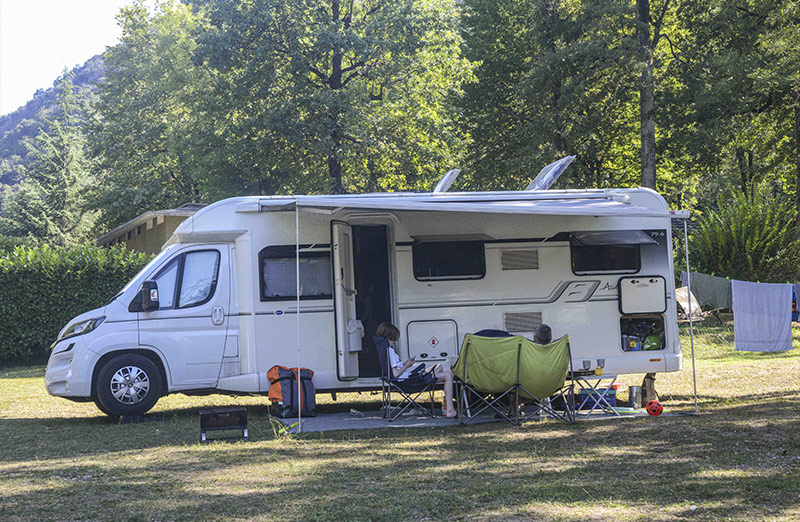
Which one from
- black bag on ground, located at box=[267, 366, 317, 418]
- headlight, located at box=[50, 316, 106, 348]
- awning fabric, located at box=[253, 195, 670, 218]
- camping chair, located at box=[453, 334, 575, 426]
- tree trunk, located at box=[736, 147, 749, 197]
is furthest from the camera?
tree trunk, located at box=[736, 147, 749, 197]

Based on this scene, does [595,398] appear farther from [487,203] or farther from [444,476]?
[444,476]

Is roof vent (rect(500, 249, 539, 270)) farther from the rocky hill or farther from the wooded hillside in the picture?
Result: the rocky hill

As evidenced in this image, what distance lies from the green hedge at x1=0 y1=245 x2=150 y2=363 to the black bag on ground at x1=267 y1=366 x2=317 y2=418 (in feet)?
35.8

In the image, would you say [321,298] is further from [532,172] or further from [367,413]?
[532,172]

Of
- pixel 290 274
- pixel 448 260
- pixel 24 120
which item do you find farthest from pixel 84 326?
pixel 24 120

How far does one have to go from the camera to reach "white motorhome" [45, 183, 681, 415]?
370 inches

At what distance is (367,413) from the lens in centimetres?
986

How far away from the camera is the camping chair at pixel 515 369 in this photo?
27.4 feet

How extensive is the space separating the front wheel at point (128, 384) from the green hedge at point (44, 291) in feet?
32.7

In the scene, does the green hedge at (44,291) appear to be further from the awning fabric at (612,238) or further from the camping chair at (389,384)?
the awning fabric at (612,238)

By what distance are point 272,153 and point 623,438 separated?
18.8m

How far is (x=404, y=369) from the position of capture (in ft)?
30.0

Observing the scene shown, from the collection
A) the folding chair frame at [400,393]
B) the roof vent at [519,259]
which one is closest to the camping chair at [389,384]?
the folding chair frame at [400,393]

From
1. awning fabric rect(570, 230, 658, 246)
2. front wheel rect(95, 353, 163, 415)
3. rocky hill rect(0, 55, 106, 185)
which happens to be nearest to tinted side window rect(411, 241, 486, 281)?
awning fabric rect(570, 230, 658, 246)
